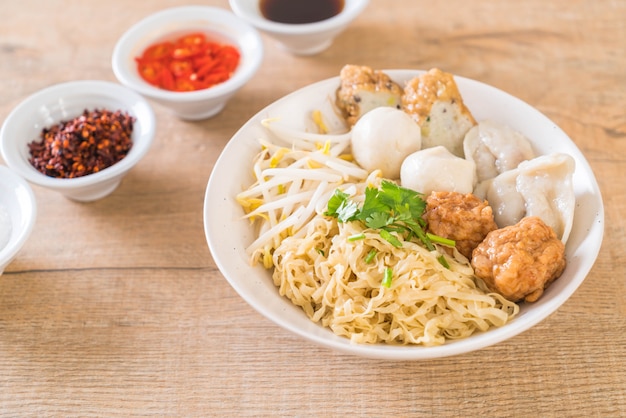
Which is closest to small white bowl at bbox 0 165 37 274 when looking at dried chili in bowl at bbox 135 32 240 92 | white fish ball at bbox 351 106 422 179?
dried chili in bowl at bbox 135 32 240 92

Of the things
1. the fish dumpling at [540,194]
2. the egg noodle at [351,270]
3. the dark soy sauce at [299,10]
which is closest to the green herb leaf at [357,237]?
the egg noodle at [351,270]

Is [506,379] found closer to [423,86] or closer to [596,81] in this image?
[423,86]

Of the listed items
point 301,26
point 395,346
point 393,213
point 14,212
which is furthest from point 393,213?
point 14,212

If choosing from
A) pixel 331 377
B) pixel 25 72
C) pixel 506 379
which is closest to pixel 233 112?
pixel 25 72

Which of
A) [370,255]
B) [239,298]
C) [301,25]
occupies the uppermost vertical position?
[301,25]

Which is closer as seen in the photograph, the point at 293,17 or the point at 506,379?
the point at 506,379

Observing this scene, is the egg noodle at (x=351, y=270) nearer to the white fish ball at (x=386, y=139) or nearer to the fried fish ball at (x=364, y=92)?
the white fish ball at (x=386, y=139)

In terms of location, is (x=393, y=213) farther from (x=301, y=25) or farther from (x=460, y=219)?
(x=301, y=25)
